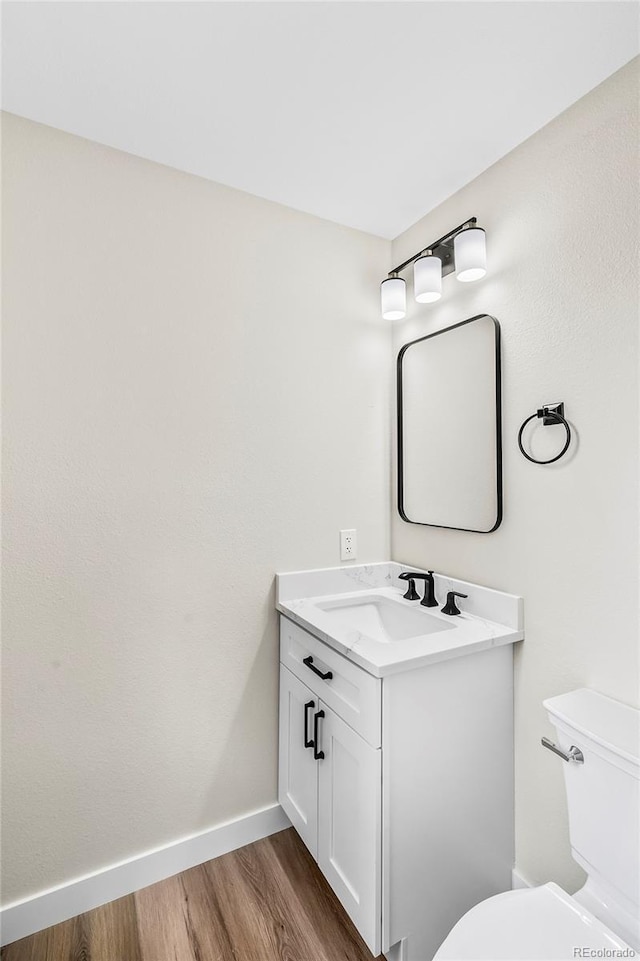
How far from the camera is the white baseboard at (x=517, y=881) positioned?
4.73 ft

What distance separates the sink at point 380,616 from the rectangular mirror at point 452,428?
0.34 meters

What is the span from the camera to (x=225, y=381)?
1.68m

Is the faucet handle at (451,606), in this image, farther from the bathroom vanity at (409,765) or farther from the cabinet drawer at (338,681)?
the cabinet drawer at (338,681)

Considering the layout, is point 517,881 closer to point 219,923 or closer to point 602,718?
point 602,718

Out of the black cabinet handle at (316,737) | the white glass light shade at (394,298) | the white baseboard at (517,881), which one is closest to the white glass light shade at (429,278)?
the white glass light shade at (394,298)

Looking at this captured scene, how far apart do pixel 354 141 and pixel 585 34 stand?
634mm

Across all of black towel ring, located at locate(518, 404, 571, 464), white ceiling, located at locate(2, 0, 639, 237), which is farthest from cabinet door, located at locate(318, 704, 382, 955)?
white ceiling, located at locate(2, 0, 639, 237)

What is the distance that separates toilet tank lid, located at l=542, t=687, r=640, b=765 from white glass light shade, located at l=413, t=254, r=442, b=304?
1328 mm

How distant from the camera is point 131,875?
151 cm

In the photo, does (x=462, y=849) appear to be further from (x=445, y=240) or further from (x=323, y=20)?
(x=323, y=20)

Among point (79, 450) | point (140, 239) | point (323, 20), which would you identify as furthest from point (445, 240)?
point (79, 450)

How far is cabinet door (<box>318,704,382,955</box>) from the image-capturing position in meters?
1.21

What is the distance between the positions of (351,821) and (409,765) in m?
0.25

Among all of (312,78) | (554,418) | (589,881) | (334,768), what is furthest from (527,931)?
(312,78)
